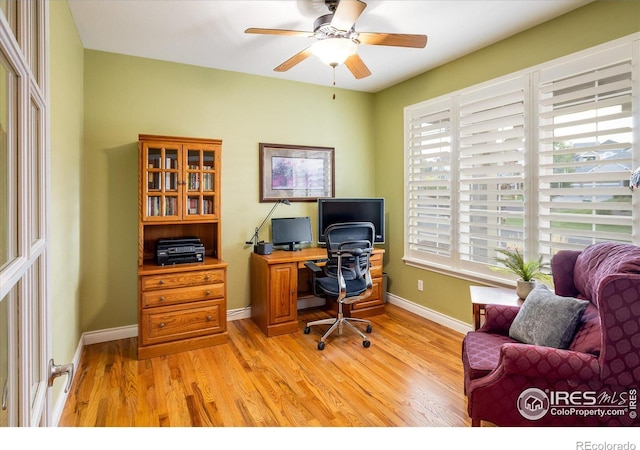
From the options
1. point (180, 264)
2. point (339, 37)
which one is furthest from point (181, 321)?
point (339, 37)

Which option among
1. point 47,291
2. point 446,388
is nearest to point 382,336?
point 446,388

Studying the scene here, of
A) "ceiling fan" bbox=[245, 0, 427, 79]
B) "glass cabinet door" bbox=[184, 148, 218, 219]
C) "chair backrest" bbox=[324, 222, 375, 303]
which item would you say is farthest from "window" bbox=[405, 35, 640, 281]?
"glass cabinet door" bbox=[184, 148, 218, 219]

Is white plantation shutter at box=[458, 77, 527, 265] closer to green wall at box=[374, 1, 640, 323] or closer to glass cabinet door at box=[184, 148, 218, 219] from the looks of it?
green wall at box=[374, 1, 640, 323]

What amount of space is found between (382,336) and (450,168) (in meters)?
1.80

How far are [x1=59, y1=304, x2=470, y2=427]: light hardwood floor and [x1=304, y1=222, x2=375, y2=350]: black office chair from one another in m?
0.31

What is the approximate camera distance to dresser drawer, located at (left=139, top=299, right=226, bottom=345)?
9.92 feet

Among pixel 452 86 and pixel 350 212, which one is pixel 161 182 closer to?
pixel 350 212

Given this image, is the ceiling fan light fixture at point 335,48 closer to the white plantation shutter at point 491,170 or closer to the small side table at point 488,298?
the white plantation shutter at point 491,170

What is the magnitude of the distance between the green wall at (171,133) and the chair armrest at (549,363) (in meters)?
2.87

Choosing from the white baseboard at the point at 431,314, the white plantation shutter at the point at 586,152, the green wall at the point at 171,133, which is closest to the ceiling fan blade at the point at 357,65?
the green wall at the point at 171,133

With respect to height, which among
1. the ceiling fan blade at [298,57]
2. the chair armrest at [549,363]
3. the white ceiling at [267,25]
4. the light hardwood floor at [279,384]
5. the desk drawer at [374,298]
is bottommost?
the light hardwood floor at [279,384]

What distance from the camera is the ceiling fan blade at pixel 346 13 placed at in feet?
6.87

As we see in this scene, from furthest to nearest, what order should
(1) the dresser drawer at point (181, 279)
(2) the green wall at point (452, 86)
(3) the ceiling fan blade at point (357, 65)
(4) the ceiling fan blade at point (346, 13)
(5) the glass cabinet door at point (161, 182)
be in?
1. (5) the glass cabinet door at point (161, 182)
2. (1) the dresser drawer at point (181, 279)
3. (3) the ceiling fan blade at point (357, 65)
4. (2) the green wall at point (452, 86)
5. (4) the ceiling fan blade at point (346, 13)
